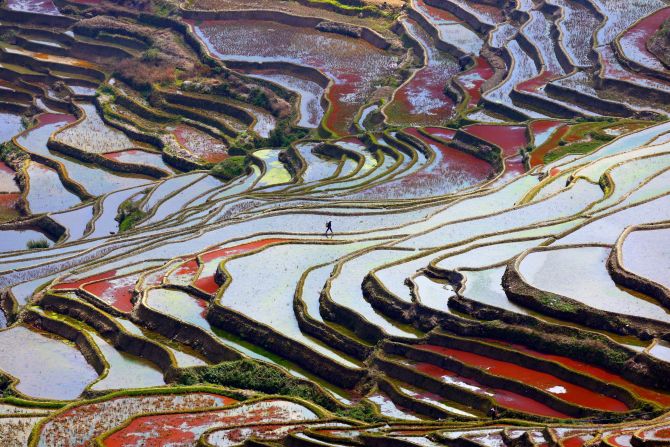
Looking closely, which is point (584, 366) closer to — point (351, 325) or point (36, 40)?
point (351, 325)

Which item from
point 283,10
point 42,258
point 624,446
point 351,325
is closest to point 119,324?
point 351,325

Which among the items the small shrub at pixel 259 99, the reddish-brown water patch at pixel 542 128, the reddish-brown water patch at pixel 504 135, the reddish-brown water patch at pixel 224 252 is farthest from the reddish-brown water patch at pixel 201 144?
the reddish-brown water patch at pixel 224 252

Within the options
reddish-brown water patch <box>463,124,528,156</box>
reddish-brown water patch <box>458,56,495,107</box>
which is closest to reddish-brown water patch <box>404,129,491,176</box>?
reddish-brown water patch <box>463,124,528,156</box>

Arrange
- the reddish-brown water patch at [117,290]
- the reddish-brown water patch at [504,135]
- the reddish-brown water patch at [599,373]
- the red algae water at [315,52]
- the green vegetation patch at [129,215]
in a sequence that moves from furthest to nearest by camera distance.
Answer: the red algae water at [315,52] → the reddish-brown water patch at [504,135] → the green vegetation patch at [129,215] → the reddish-brown water patch at [117,290] → the reddish-brown water patch at [599,373]

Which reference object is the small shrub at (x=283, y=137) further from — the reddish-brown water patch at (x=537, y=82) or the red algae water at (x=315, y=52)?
the reddish-brown water patch at (x=537, y=82)

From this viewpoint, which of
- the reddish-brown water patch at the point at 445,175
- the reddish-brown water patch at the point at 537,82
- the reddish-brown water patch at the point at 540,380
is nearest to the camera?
the reddish-brown water patch at the point at 540,380

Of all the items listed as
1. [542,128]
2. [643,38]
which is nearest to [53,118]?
[542,128]
